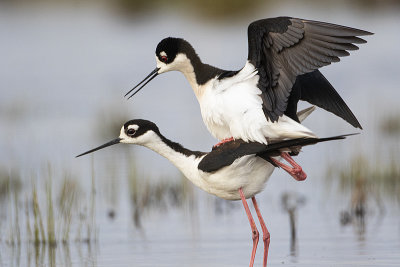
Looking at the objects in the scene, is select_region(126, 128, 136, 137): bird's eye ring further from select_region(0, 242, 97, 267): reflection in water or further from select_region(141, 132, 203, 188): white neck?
select_region(0, 242, 97, 267): reflection in water

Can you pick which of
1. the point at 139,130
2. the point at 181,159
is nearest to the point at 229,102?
the point at 181,159

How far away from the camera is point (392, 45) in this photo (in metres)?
20.0

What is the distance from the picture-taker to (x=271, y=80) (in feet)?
23.3

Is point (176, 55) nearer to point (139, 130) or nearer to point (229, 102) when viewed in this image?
point (139, 130)

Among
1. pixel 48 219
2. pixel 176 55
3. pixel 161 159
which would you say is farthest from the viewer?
pixel 161 159

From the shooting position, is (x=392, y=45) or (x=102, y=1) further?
(x=102, y=1)

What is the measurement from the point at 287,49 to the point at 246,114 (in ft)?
1.92

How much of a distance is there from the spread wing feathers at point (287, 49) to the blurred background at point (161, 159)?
1477 mm

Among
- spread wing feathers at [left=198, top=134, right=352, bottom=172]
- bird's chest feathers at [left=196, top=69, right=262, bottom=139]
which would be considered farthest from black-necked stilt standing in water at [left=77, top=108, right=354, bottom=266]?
bird's chest feathers at [left=196, top=69, right=262, bottom=139]

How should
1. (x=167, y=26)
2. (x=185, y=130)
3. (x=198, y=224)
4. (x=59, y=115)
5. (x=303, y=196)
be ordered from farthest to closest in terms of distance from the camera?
(x=167, y=26)
(x=59, y=115)
(x=185, y=130)
(x=303, y=196)
(x=198, y=224)

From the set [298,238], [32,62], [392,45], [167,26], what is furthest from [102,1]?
[298,238]

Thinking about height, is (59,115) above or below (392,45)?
below

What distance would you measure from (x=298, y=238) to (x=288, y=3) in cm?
1529

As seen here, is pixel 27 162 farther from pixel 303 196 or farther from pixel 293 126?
pixel 293 126
